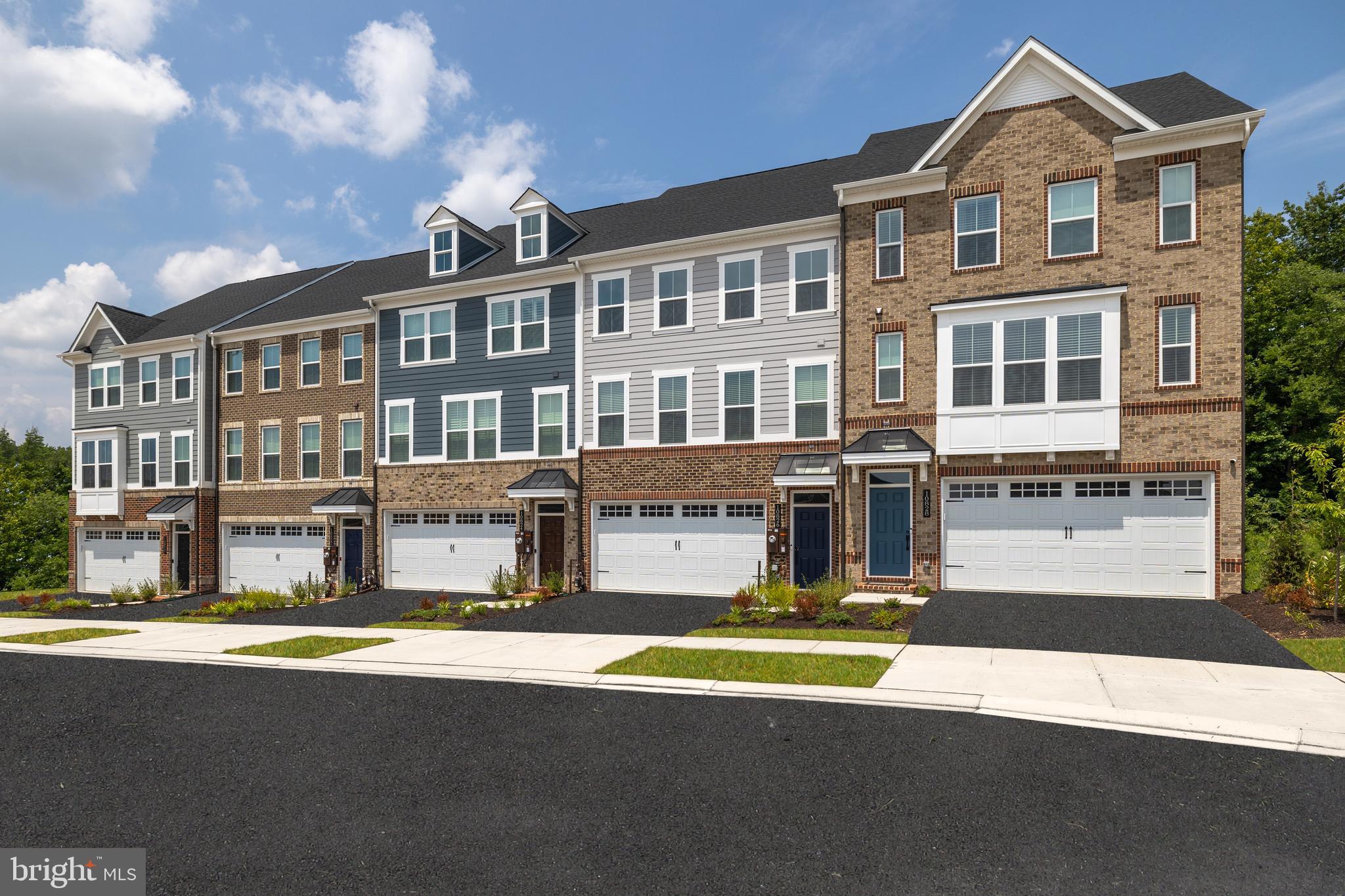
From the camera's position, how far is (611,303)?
21969 millimetres

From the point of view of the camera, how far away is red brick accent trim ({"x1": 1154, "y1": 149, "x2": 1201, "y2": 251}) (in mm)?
16328

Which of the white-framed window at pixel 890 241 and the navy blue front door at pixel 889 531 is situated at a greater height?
the white-framed window at pixel 890 241

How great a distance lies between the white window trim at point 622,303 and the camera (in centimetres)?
2169

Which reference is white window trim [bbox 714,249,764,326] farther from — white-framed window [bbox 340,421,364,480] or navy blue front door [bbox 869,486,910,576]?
white-framed window [bbox 340,421,364,480]

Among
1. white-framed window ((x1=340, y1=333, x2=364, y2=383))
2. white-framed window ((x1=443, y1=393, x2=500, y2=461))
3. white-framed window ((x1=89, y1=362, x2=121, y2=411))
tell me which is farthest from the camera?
white-framed window ((x1=89, y1=362, x2=121, y2=411))

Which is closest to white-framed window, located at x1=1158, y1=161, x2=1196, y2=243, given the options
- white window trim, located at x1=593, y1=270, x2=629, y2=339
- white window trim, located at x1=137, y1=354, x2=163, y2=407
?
white window trim, located at x1=593, y1=270, x2=629, y2=339

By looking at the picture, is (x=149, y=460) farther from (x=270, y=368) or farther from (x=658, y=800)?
(x=658, y=800)

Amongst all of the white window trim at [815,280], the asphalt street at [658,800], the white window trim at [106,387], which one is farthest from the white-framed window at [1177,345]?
the white window trim at [106,387]

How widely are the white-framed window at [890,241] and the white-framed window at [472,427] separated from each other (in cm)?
1173

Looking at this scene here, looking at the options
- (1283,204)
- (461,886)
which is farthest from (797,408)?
(1283,204)

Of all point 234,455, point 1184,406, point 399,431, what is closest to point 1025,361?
point 1184,406

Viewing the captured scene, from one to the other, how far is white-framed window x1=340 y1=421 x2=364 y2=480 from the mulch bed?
2390 cm

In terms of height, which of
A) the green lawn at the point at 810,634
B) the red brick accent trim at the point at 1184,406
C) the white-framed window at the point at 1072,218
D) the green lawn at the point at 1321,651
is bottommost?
the green lawn at the point at 810,634

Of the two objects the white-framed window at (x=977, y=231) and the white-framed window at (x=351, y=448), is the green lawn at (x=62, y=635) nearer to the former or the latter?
the white-framed window at (x=351, y=448)
